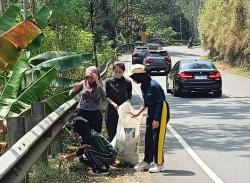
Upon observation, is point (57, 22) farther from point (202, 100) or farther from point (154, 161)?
point (154, 161)

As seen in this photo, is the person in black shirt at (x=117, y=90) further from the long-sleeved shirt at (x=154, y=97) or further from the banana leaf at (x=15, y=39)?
the banana leaf at (x=15, y=39)

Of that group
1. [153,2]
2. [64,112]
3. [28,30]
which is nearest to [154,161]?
[64,112]

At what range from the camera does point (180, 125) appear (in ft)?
47.2

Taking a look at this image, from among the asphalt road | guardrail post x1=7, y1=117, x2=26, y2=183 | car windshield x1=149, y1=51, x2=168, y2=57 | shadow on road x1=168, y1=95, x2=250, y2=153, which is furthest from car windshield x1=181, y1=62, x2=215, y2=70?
guardrail post x1=7, y1=117, x2=26, y2=183

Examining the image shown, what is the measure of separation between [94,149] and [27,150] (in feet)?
9.92

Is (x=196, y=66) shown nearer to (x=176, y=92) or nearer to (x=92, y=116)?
(x=176, y=92)

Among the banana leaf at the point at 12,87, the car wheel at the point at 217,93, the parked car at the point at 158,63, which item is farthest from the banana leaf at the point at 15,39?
the parked car at the point at 158,63

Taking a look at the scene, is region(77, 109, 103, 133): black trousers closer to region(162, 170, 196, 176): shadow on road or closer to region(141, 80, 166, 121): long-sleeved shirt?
region(141, 80, 166, 121): long-sleeved shirt

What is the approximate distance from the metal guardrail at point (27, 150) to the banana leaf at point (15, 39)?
1814mm

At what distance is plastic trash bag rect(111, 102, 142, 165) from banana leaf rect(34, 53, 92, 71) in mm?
2691

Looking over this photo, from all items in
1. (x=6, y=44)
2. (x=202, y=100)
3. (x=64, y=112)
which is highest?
(x=6, y=44)

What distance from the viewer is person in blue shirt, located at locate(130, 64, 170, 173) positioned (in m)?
8.84

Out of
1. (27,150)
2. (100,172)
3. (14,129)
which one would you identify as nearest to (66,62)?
(100,172)

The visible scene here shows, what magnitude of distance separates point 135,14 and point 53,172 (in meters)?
86.7
